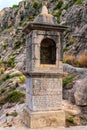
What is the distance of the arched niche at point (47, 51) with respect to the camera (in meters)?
8.74

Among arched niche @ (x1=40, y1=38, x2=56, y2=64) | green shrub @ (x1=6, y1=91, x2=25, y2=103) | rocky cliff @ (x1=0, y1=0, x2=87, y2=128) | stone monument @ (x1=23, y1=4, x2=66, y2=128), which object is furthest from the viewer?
green shrub @ (x1=6, y1=91, x2=25, y2=103)

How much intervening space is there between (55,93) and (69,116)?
58.1 inches

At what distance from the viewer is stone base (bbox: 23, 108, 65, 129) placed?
7.99 meters

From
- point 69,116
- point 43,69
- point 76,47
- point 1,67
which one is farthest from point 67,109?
point 1,67

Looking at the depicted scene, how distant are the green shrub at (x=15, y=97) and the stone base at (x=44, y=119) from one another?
15.0 feet

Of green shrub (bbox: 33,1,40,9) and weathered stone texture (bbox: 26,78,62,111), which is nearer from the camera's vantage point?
weathered stone texture (bbox: 26,78,62,111)

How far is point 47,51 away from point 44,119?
270 centimetres

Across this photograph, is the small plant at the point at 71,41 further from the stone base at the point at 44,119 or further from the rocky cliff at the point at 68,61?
the stone base at the point at 44,119

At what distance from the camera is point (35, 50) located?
8.27 meters

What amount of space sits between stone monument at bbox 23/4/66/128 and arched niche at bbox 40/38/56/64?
11 centimetres

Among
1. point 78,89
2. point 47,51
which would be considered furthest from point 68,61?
point 47,51

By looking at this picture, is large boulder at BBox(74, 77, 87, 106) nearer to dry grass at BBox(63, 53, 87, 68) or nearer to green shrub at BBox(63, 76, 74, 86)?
green shrub at BBox(63, 76, 74, 86)

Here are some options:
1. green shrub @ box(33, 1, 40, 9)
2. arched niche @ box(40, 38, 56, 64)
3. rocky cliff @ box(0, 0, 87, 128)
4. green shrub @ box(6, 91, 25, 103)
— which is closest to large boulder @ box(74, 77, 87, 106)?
rocky cliff @ box(0, 0, 87, 128)

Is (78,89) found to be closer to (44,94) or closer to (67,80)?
(67,80)
